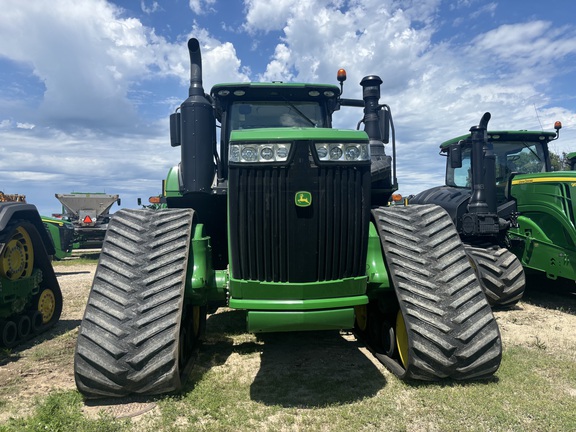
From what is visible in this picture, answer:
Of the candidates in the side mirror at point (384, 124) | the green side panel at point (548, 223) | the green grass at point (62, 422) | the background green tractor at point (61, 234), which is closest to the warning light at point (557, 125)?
the green side panel at point (548, 223)

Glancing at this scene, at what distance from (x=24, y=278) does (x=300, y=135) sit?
4.05 m

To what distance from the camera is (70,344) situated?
16.0 ft

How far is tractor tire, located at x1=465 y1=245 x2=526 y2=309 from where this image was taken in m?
6.12

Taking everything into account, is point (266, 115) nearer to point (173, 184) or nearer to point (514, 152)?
point (173, 184)

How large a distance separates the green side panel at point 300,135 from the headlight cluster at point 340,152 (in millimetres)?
44

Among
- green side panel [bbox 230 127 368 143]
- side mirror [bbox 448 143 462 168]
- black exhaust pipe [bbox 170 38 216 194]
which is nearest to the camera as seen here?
green side panel [bbox 230 127 368 143]

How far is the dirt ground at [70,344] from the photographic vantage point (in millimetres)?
3387

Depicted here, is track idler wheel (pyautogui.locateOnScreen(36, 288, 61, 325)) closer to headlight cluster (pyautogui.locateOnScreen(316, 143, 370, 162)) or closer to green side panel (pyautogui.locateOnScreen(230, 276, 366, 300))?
green side panel (pyautogui.locateOnScreen(230, 276, 366, 300))

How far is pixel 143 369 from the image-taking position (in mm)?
3029

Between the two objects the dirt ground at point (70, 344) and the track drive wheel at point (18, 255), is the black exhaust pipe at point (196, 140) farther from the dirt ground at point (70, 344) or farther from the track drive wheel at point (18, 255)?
the track drive wheel at point (18, 255)

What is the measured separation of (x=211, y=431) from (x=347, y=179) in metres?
1.96

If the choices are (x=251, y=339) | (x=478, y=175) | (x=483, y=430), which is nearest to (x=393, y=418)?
(x=483, y=430)

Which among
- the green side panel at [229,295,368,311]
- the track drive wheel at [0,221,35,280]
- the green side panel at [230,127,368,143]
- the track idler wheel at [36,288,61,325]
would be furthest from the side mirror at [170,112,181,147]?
the track idler wheel at [36,288,61,325]

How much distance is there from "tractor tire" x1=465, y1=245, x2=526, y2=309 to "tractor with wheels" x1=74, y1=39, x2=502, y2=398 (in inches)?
116
